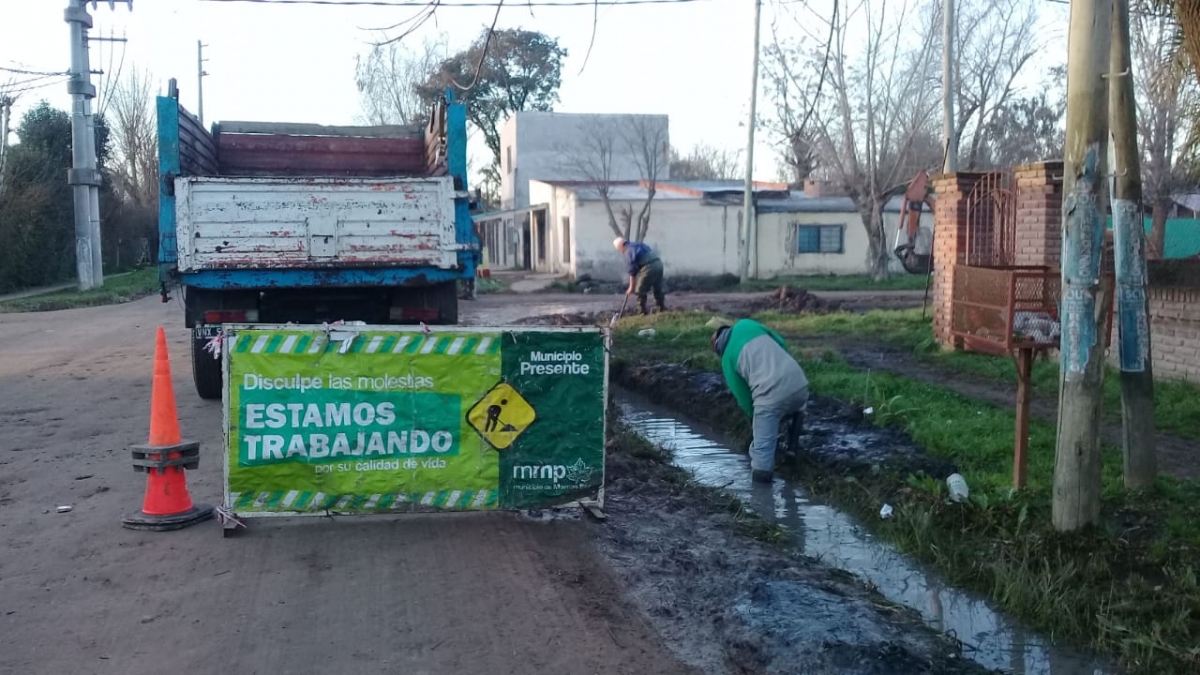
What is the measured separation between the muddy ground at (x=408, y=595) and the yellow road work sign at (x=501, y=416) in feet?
1.80

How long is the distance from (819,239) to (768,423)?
3056cm

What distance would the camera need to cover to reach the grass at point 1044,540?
5254 millimetres

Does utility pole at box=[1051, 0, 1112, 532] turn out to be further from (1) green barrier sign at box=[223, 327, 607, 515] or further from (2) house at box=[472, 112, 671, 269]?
(2) house at box=[472, 112, 671, 269]

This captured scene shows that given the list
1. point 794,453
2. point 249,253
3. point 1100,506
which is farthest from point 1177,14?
point 249,253

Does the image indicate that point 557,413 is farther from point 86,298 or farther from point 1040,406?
point 86,298

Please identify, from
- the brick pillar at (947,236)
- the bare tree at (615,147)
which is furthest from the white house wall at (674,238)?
the brick pillar at (947,236)

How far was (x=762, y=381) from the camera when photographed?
8.30 meters

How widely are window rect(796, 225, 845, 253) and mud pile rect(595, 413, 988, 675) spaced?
1236 inches

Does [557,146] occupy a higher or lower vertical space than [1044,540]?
higher

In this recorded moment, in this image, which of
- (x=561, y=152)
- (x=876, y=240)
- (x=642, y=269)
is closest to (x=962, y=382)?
(x=642, y=269)

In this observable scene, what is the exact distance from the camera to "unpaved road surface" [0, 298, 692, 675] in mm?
4660

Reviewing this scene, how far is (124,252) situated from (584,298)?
27.7 metres

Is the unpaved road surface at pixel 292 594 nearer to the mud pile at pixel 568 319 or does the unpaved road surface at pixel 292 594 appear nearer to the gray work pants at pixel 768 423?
the gray work pants at pixel 768 423

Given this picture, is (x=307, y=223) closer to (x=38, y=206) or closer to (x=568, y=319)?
(x=568, y=319)
